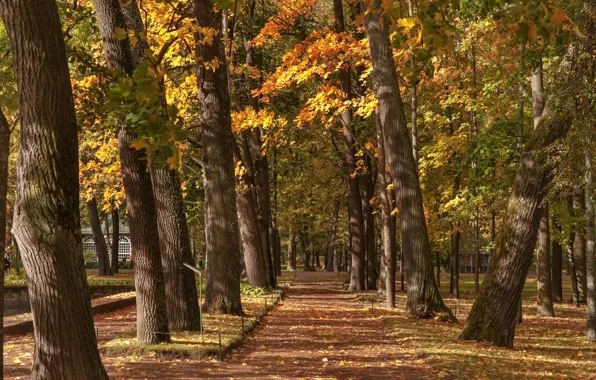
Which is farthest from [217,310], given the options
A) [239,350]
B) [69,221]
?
[69,221]

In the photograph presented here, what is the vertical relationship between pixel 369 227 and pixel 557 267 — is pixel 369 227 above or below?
above

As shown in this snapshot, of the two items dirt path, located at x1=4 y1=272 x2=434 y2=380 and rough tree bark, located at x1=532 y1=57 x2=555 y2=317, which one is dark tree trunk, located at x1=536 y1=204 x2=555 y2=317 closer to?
rough tree bark, located at x1=532 y1=57 x2=555 y2=317

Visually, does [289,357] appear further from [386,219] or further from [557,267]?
[557,267]

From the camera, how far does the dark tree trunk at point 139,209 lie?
12.7 metres

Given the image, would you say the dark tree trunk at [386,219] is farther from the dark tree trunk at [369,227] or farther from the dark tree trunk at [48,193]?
the dark tree trunk at [48,193]

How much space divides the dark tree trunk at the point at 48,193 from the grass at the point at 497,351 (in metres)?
4.74

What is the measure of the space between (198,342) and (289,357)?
58.1 inches

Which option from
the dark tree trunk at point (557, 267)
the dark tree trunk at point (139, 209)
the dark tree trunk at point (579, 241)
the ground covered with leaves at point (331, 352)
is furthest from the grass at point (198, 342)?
the dark tree trunk at point (557, 267)

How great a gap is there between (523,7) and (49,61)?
431 cm

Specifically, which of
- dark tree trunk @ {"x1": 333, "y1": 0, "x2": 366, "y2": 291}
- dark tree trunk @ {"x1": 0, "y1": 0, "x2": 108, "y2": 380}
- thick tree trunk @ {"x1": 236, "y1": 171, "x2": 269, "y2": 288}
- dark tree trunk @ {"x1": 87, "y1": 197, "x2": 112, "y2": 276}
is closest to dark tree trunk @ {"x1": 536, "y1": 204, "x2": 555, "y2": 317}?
dark tree trunk @ {"x1": 333, "y1": 0, "x2": 366, "y2": 291}

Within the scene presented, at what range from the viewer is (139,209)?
1270cm

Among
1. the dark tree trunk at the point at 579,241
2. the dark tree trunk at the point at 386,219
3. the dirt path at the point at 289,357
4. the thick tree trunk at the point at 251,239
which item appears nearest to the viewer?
the dirt path at the point at 289,357

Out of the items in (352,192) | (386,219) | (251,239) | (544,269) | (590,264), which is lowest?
(544,269)

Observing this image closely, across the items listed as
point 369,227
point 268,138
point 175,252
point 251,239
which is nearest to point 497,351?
point 175,252
